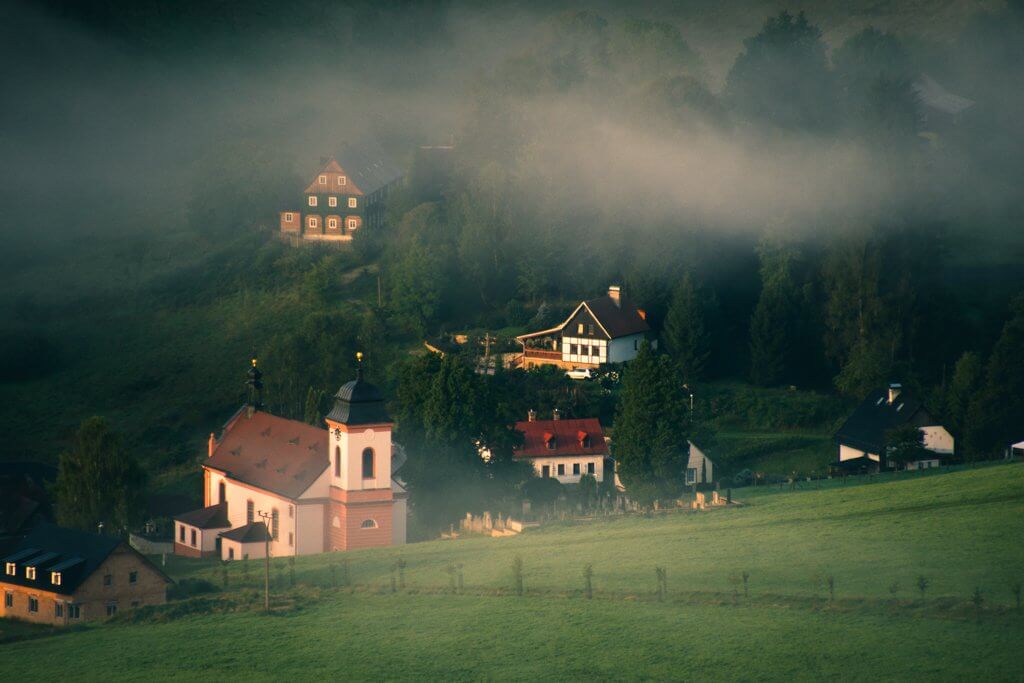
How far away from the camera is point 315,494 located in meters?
92.7

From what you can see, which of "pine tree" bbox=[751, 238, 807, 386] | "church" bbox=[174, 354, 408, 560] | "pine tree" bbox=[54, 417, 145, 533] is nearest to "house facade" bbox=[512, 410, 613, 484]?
"church" bbox=[174, 354, 408, 560]

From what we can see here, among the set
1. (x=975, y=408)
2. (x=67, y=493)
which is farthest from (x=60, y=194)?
(x=975, y=408)

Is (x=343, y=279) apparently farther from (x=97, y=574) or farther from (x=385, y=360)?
(x=97, y=574)

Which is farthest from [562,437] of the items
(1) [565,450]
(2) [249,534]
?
(2) [249,534]

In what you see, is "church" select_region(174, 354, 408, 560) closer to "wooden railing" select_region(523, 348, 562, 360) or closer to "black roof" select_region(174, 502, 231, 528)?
"black roof" select_region(174, 502, 231, 528)

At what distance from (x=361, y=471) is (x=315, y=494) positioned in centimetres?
244

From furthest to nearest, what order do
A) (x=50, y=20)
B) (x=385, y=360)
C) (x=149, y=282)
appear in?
(x=50, y=20), (x=149, y=282), (x=385, y=360)

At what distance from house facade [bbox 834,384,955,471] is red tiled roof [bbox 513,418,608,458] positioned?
38.3 ft

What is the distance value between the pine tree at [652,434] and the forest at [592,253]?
179 millimetres

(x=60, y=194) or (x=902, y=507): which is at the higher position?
(x=60, y=194)

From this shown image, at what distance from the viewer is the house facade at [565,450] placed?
343 feet

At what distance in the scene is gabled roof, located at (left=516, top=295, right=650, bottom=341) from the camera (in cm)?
11675

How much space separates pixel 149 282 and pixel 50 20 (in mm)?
63925

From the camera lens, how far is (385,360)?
118688 mm
